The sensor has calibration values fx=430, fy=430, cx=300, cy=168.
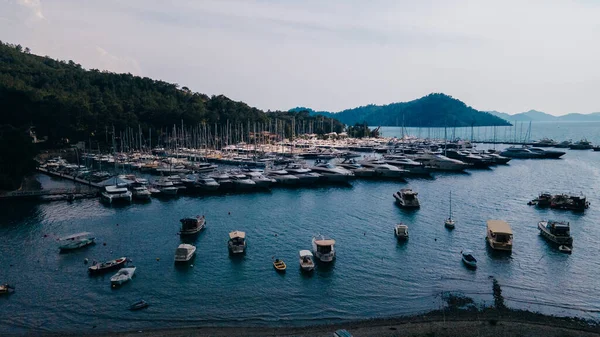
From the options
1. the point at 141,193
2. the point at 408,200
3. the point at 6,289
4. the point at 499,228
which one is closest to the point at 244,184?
the point at 141,193

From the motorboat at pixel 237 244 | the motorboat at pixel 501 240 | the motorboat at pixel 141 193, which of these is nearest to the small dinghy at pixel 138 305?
the motorboat at pixel 237 244

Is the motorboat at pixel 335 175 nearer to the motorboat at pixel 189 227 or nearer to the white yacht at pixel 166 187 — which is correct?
the white yacht at pixel 166 187

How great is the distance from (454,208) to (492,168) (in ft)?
188

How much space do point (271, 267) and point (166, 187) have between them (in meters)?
42.4

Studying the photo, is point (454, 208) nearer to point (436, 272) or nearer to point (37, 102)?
point (436, 272)

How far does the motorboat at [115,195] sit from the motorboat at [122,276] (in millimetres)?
34220

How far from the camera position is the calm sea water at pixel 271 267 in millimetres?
33500

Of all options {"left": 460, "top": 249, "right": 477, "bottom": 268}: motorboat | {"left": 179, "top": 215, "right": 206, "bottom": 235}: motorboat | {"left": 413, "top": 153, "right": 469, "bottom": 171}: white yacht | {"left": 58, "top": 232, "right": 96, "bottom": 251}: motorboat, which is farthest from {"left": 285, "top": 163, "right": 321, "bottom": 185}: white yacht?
{"left": 460, "top": 249, "right": 477, "bottom": 268}: motorboat

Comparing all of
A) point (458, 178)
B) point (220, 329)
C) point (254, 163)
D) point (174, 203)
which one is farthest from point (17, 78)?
point (220, 329)

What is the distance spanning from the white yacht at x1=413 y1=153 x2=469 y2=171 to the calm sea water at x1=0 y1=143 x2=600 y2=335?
129 ft

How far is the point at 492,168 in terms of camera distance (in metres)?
117

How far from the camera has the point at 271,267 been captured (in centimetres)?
4203

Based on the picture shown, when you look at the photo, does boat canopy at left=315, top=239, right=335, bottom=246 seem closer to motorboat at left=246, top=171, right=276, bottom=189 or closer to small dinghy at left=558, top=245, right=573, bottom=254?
small dinghy at left=558, top=245, right=573, bottom=254

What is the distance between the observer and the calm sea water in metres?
33.5
